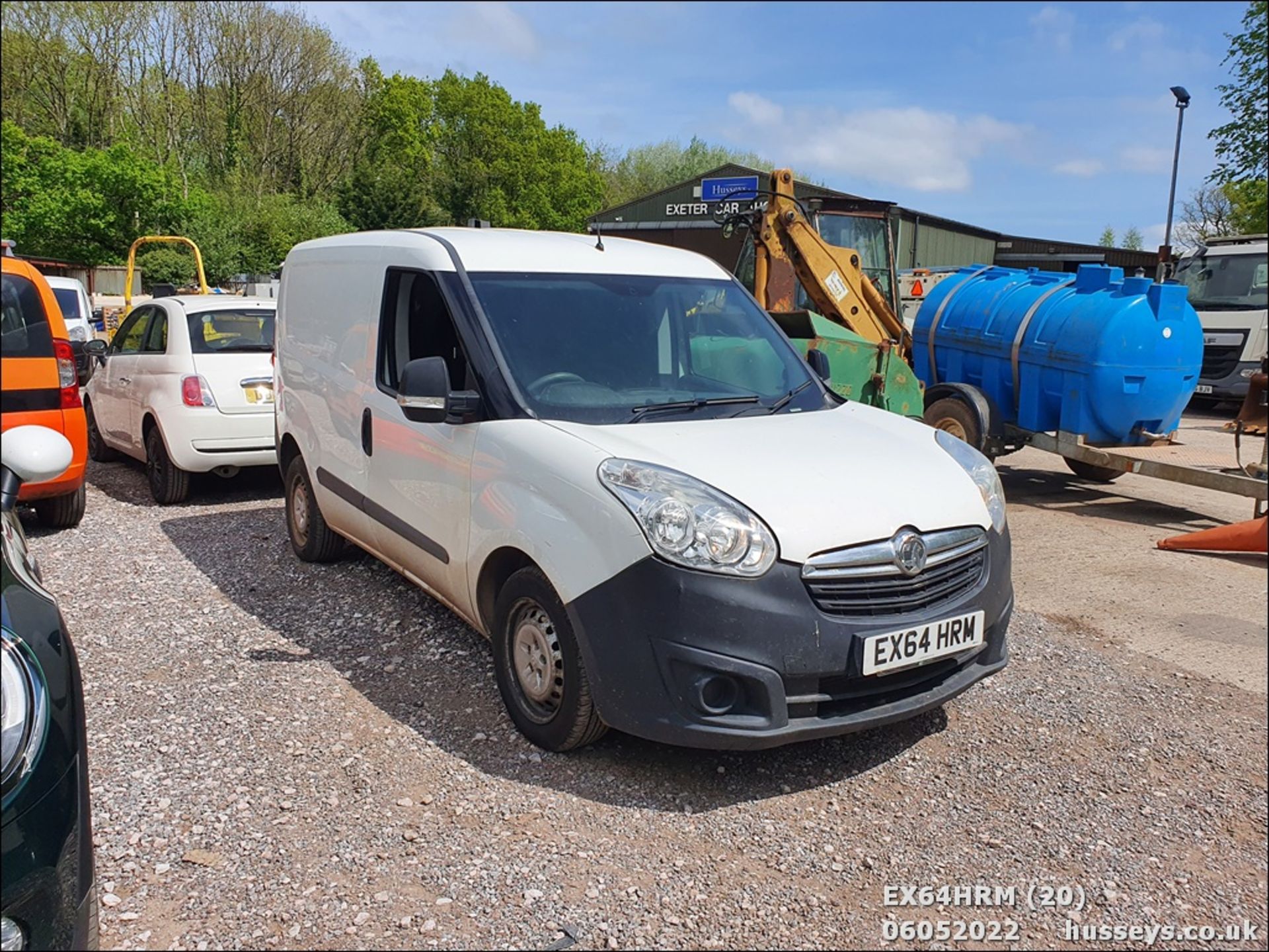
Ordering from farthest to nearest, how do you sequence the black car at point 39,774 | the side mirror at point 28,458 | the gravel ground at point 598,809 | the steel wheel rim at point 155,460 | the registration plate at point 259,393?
1. the steel wheel rim at point 155,460
2. the registration plate at point 259,393
3. the gravel ground at point 598,809
4. the side mirror at point 28,458
5. the black car at point 39,774

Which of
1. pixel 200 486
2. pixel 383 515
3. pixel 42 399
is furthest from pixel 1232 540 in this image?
pixel 200 486

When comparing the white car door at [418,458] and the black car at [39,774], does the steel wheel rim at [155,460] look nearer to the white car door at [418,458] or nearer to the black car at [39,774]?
the white car door at [418,458]

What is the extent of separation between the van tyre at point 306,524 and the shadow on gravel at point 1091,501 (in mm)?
5965

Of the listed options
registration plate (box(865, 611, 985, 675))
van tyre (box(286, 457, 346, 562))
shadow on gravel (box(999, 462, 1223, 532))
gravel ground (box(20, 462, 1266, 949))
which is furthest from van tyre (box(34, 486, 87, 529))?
shadow on gravel (box(999, 462, 1223, 532))

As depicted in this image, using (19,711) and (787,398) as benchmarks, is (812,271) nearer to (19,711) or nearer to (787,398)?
(787,398)

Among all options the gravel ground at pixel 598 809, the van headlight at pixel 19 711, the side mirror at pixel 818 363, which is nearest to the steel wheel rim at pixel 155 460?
the gravel ground at pixel 598 809

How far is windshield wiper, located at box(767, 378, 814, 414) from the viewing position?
4.48 metres

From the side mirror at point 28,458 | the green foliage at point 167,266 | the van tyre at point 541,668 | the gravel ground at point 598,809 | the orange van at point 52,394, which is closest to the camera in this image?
the side mirror at point 28,458

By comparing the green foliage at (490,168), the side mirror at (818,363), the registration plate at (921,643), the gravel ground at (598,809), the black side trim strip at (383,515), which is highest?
the green foliage at (490,168)

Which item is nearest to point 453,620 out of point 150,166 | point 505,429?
A: point 505,429

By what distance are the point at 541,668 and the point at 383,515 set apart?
1.58m

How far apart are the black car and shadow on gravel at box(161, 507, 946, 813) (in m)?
1.63

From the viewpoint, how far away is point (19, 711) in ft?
7.24

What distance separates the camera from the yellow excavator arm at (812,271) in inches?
415
